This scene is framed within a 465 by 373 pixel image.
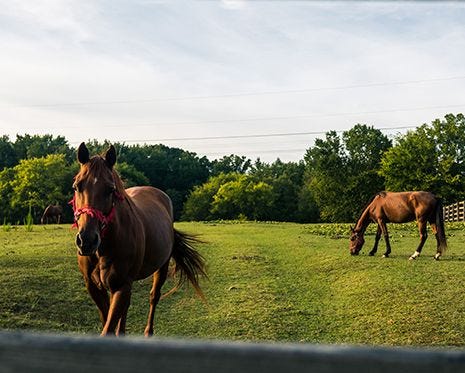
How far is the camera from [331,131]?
56.3 metres

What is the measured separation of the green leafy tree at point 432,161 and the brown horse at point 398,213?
33.9 meters

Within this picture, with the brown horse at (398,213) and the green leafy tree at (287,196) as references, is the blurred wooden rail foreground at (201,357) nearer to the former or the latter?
the brown horse at (398,213)

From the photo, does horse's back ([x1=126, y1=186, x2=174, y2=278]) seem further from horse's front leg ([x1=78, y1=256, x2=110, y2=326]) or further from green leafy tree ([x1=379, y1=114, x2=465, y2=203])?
green leafy tree ([x1=379, y1=114, x2=465, y2=203])

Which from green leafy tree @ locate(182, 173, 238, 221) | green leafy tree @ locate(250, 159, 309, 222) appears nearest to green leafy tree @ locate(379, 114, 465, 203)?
green leafy tree @ locate(250, 159, 309, 222)

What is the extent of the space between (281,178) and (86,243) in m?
60.7

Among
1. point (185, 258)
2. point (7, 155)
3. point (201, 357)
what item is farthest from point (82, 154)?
point (7, 155)

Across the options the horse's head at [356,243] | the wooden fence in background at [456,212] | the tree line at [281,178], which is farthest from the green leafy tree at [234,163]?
the horse's head at [356,243]

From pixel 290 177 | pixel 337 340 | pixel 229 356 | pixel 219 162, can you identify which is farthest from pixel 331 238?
pixel 219 162

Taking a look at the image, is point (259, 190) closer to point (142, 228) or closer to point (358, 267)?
point (358, 267)

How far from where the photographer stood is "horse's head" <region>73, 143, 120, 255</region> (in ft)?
11.6

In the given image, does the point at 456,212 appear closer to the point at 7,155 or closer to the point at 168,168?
the point at 168,168

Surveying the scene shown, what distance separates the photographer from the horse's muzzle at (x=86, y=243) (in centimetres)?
347

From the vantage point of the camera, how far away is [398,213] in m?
12.1

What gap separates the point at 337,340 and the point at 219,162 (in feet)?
248
